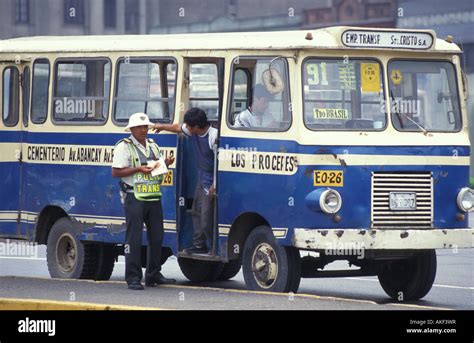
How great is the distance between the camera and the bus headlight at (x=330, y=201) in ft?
46.2

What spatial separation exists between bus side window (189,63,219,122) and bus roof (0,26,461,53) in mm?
327

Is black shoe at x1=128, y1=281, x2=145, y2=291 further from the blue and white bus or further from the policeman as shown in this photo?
the blue and white bus

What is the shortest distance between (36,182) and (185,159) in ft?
8.36

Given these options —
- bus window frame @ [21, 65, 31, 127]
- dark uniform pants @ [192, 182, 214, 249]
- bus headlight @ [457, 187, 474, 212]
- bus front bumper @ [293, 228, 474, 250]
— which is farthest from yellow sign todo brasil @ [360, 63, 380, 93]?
bus window frame @ [21, 65, 31, 127]

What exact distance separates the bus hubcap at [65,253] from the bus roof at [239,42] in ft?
7.44

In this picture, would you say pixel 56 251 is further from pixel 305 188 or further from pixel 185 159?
pixel 305 188

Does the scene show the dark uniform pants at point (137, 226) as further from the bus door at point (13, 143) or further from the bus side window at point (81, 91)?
the bus door at point (13, 143)

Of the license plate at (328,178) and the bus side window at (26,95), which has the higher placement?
the bus side window at (26,95)

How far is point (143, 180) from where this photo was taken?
14.8 metres

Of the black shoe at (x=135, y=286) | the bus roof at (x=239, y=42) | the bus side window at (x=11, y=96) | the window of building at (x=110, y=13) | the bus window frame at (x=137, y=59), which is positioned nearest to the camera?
the bus roof at (x=239, y=42)

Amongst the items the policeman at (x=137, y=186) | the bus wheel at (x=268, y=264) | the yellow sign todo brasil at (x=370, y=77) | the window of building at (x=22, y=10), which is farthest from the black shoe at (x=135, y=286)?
the window of building at (x=22, y=10)

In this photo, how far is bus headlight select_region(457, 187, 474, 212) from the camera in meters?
14.9
